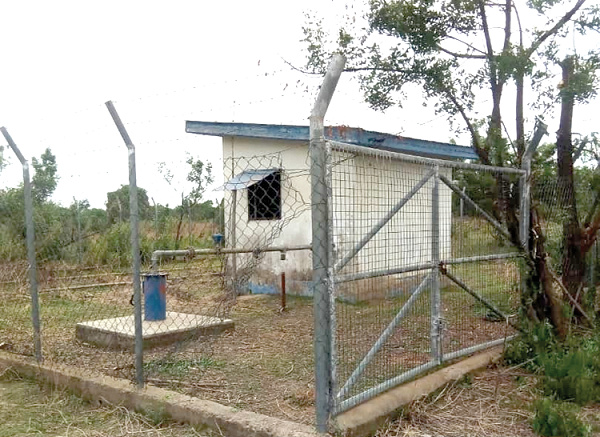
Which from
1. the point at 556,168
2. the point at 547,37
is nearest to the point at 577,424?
the point at 556,168

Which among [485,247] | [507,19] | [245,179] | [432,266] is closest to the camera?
[432,266]

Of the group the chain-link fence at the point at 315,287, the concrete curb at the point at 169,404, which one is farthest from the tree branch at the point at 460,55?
the concrete curb at the point at 169,404

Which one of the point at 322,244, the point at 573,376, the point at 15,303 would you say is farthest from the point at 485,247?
the point at 15,303

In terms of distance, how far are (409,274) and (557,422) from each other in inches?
71.2

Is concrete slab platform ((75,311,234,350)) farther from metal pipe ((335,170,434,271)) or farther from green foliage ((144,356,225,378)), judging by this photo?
metal pipe ((335,170,434,271))

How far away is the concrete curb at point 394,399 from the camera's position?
11.0 feet

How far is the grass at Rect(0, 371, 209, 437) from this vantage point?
3731 millimetres

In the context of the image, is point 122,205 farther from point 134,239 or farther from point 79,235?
point 79,235

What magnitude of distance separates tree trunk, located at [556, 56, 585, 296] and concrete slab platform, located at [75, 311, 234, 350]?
367 centimetres

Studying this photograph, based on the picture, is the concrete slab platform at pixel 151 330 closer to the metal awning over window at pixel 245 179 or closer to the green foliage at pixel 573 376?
the metal awning over window at pixel 245 179

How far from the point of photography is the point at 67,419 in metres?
4.02

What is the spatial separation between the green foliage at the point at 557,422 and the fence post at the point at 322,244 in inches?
52.6

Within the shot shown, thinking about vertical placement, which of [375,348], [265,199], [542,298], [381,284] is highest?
[265,199]

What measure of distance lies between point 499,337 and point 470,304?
850 millimetres
